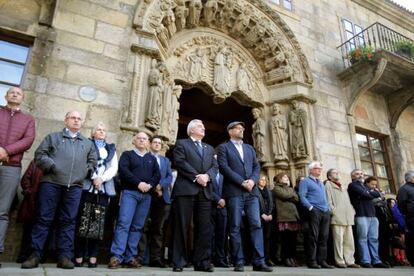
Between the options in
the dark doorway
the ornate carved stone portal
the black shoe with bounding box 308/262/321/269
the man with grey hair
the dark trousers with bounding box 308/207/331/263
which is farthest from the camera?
the dark doorway

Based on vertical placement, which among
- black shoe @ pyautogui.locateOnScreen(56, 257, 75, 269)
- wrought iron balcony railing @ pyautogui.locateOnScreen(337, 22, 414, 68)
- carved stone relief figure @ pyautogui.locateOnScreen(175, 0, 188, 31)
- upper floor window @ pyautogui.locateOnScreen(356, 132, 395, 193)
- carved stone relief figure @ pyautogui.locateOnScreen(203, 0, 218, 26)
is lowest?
black shoe @ pyautogui.locateOnScreen(56, 257, 75, 269)

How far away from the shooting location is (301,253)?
5.52 m

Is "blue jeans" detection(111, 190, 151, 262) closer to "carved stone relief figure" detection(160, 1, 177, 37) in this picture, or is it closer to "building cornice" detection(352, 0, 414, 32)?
"carved stone relief figure" detection(160, 1, 177, 37)

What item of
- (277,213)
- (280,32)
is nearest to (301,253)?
(277,213)

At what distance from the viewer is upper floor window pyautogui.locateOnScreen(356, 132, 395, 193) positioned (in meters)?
8.45

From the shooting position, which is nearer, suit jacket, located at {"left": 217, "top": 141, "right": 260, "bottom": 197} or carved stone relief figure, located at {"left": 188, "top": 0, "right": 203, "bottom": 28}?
suit jacket, located at {"left": 217, "top": 141, "right": 260, "bottom": 197}

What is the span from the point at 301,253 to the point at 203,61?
173 inches

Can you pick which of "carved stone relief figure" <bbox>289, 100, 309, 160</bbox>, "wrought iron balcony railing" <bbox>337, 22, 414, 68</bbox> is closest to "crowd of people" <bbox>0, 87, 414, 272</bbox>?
"carved stone relief figure" <bbox>289, 100, 309, 160</bbox>

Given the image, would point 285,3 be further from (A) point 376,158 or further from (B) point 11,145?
(B) point 11,145

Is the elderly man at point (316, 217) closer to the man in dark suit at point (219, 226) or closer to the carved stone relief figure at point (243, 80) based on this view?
the man in dark suit at point (219, 226)

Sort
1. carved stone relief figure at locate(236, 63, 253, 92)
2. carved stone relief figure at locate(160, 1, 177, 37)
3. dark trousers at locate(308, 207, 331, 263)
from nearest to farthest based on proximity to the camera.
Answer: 1. dark trousers at locate(308, 207, 331, 263)
2. carved stone relief figure at locate(160, 1, 177, 37)
3. carved stone relief figure at locate(236, 63, 253, 92)

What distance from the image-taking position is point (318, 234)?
482cm

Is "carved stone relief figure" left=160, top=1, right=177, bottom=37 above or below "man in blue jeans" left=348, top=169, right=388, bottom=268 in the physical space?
above

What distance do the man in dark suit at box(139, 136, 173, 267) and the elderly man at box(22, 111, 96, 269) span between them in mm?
966
